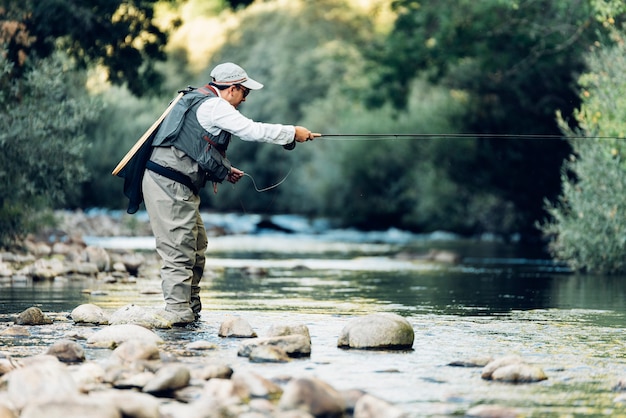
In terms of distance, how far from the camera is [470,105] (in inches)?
1154

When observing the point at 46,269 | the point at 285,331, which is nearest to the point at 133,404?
the point at 285,331

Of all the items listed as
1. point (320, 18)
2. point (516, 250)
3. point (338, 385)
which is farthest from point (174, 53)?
point (338, 385)

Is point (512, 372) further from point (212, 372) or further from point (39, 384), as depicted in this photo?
point (39, 384)

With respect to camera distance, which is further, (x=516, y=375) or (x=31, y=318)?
(x=31, y=318)

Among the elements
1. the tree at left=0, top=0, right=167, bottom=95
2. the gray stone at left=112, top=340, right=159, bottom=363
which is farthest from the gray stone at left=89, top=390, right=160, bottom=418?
the tree at left=0, top=0, right=167, bottom=95

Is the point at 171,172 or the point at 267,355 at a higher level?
the point at 171,172

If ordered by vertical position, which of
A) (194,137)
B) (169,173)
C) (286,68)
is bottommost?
(169,173)

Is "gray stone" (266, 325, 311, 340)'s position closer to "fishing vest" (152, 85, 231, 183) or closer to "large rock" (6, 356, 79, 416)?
"fishing vest" (152, 85, 231, 183)

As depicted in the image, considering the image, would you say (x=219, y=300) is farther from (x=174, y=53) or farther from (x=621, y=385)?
(x=174, y=53)

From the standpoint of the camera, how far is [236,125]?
27.5ft

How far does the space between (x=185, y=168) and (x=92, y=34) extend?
11669 mm

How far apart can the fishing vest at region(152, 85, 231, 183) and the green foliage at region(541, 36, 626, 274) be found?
7680mm

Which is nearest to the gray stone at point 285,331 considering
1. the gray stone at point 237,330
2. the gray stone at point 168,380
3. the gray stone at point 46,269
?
the gray stone at point 237,330

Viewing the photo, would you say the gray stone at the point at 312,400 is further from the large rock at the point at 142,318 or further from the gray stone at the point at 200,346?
the large rock at the point at 142,318
